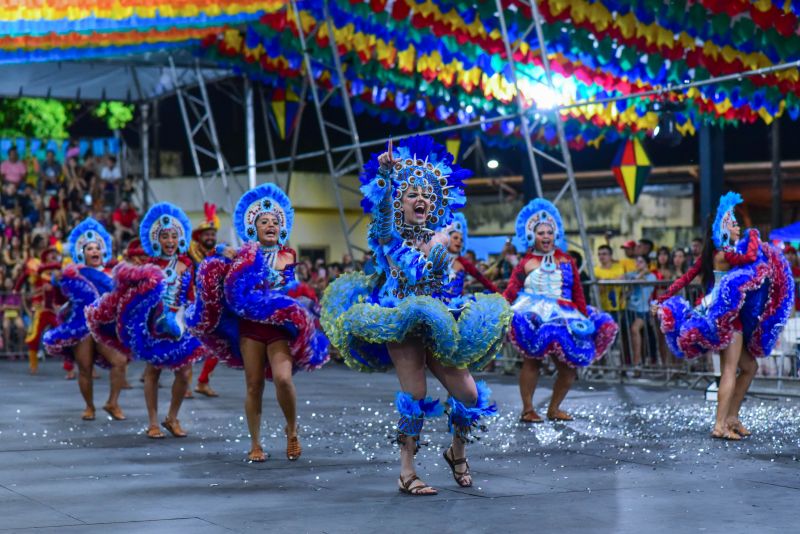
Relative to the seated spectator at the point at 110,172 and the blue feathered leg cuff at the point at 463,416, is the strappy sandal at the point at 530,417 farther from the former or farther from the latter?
the seated spectator at the point at 110,172

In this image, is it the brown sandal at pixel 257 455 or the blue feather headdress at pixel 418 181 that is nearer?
the blue feather headdress at pixel 418 181

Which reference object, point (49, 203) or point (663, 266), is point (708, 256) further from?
point (49, 203)

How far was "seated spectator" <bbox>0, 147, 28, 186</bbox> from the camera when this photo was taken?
26933mm

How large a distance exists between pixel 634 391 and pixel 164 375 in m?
7.23

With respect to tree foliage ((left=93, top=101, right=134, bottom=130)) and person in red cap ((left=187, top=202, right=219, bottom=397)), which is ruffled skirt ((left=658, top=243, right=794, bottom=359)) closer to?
person in red cap ((left=187, top=202, right=219, bottom=397))

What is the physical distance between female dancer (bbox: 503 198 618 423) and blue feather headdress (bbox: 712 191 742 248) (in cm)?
170

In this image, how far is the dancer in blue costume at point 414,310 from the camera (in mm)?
6863

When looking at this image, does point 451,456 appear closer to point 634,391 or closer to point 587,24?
point 634,391

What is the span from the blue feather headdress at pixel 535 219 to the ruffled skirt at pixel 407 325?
3982 millimetres

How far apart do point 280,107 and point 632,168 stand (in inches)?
265

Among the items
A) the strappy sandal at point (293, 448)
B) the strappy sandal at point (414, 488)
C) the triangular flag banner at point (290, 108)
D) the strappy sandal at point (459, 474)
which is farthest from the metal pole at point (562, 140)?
the triangular flag banner at point (290, 108)

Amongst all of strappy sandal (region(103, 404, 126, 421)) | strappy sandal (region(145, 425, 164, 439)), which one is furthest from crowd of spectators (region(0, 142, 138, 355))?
strappy sandal (region(145, 425, 164, 439))

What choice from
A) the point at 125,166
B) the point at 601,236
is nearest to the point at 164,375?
the point at 125,166

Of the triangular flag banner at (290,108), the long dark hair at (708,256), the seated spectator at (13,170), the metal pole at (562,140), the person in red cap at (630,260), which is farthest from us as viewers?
the seated spectator at (13,170)
